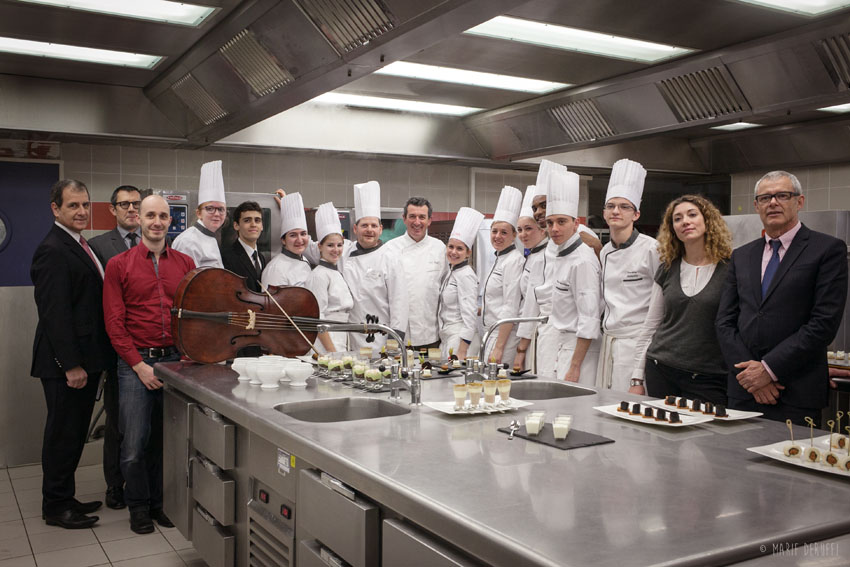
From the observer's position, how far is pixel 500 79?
5.65 meters

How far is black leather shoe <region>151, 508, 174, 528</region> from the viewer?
157 inches

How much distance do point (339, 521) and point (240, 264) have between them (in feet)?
10.6

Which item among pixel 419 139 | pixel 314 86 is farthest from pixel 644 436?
pixel 419 139

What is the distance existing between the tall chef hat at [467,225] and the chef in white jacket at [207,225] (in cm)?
163

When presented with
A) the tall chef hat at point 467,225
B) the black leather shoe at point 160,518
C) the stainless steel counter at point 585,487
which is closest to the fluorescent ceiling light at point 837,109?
the tall chef hat at point 467,225

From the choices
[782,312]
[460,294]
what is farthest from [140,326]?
[782,312]

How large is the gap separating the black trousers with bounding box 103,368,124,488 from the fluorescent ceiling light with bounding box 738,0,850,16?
165 inches

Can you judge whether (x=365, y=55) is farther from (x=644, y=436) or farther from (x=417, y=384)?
(x=644, y=436)

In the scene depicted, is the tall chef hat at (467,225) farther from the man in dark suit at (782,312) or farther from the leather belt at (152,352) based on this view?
the man in dark suit at (782,312)

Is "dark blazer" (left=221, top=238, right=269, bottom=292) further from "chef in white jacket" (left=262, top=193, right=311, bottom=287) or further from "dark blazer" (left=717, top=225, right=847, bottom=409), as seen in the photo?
"dark blazer" (left=717, top=225, right=847, bottom=409)

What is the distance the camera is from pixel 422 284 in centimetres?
501

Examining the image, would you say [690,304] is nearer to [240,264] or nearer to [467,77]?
[240,264]

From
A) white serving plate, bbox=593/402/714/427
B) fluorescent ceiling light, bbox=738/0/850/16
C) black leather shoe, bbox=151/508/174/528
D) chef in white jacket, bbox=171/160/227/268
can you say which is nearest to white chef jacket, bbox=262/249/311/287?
chef in white jacket, bbox=171/160/227/268

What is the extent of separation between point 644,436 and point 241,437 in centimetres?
145
